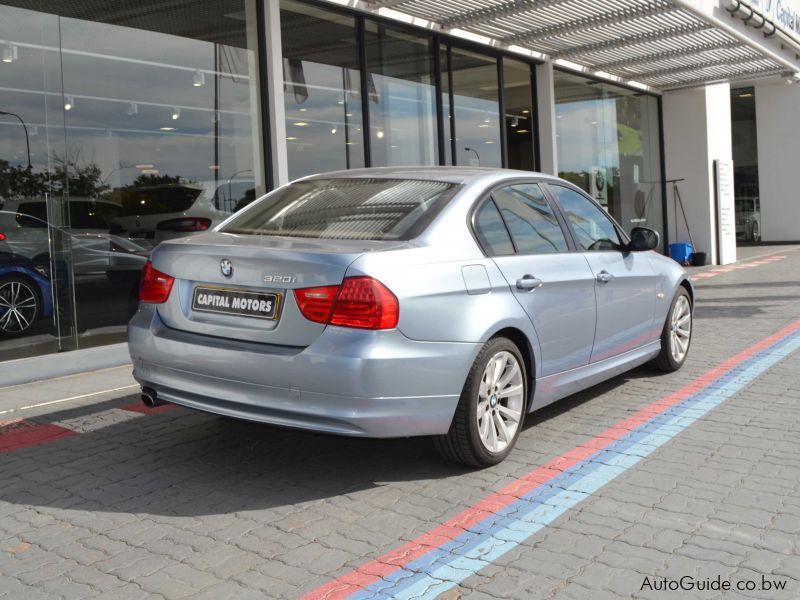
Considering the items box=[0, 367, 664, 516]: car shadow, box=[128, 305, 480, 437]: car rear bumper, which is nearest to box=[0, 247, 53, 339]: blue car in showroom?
box=[0, 367, 664, 516]: car shadow

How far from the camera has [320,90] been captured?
10.6 meters

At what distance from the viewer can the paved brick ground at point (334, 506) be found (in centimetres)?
326

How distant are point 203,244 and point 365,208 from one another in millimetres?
884

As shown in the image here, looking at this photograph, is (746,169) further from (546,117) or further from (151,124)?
(151,124)

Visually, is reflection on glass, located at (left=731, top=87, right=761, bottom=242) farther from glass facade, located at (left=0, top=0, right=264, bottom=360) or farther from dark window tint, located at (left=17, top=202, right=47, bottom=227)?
dark window tint, located at (left=17, top=202, right=47, bottom=227)

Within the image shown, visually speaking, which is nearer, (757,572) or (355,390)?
(757,572)

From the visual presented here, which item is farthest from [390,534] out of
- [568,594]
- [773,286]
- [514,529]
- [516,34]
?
[773,286]

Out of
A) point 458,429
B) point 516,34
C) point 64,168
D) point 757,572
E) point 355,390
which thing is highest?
point 516,34

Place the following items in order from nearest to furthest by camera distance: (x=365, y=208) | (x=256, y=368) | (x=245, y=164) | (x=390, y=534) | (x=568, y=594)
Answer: (x=568, y=594) → (x=390, y=534) → (x=256, y=368) → (x=365, y=208) → (x=245, y=164)

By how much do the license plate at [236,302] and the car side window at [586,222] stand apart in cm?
231

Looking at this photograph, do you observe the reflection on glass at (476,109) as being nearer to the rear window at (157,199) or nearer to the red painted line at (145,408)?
the rear window at (157,199)

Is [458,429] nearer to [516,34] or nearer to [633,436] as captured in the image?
[633,436]

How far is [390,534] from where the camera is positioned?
12.1 ft

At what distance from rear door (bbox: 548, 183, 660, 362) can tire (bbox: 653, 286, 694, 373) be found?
1.19 feet
